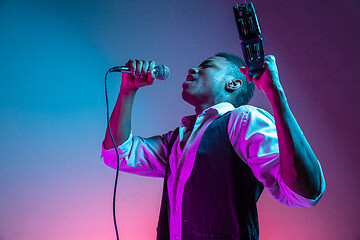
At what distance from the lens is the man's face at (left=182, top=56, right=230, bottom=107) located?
49.2 inches

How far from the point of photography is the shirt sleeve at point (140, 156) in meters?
1.18

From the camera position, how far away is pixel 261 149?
799mm

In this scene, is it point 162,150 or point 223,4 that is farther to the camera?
point 223,4

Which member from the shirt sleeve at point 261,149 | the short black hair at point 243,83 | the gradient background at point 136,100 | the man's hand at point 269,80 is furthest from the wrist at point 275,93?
the gradient background at point 136,100

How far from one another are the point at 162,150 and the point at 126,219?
0.63m

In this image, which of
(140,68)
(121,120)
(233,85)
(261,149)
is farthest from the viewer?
(233,85)

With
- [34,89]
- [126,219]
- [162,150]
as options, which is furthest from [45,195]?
[162,150]

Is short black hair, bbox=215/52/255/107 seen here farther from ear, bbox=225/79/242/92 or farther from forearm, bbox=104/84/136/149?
forearm, bbox=104/84/136/149

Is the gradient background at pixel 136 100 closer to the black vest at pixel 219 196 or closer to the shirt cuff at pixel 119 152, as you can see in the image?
the shirt cuff at pixel 119 152

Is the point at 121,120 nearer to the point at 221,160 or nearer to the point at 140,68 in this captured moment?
the point at 140,68

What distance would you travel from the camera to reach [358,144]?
1.79 meters

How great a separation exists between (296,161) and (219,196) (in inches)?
11.9

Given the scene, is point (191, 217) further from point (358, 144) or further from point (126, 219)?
point (358, 144)

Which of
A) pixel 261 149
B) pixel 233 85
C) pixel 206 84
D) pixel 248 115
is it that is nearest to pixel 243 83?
pixel 233 85
